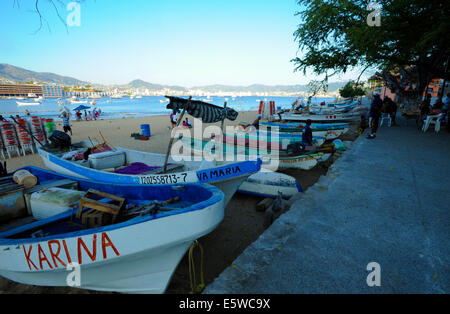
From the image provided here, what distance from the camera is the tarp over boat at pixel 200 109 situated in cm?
505

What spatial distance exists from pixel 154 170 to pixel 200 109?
2293 mm

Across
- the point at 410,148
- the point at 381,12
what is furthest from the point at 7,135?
the point at 381,12

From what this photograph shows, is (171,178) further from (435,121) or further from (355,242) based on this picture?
(435,121)

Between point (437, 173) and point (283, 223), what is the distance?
5.57 metres

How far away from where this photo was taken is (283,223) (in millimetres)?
3660

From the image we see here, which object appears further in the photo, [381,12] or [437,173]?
[381,12]

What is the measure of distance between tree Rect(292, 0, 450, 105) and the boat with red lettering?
510 inches

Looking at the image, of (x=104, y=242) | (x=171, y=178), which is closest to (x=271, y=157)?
(x=171, y=178)

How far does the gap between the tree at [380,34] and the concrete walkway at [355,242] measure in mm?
9203

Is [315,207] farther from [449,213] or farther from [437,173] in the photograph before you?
[437,173]

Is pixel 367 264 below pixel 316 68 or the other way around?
below

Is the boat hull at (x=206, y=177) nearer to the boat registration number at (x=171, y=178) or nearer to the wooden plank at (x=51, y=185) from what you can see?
the boat registration number at (x=171, y=178)

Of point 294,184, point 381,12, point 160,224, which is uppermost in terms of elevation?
point 381,12
